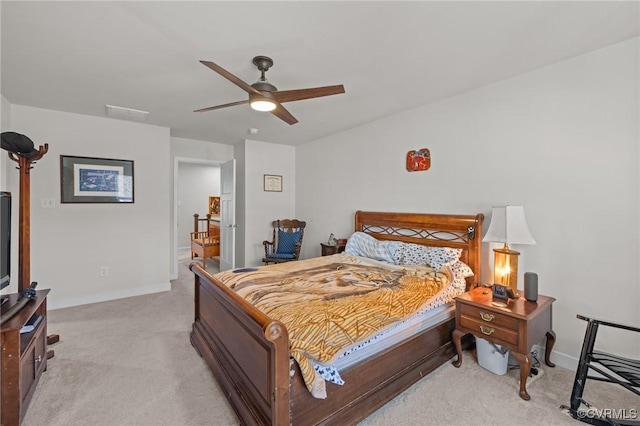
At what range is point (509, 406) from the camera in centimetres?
190

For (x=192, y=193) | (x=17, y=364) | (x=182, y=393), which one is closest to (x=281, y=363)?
(x=182, y=393)

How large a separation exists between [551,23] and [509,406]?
2.57m

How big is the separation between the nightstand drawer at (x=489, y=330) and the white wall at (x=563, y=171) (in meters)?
0.76

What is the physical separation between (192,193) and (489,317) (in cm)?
795

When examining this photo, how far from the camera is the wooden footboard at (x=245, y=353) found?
1.39m

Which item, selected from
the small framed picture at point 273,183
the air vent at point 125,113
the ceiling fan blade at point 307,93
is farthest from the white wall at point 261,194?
the ceiling fan blade at point 307,93

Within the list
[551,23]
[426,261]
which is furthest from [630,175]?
[426,261]

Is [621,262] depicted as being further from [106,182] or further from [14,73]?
[106,182]

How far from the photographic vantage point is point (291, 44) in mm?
2066

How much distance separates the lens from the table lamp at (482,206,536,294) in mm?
2297

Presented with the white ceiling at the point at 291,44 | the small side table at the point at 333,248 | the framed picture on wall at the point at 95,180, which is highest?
the white ceiling at the point at 291,44

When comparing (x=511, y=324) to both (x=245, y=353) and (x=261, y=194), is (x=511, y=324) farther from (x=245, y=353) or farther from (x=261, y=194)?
(x=261, y=194)

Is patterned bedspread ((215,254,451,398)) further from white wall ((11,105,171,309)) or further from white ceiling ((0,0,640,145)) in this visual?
white wall ((11,105,171,309))

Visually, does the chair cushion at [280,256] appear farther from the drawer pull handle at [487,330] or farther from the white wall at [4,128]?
the white wall at [4,128]
